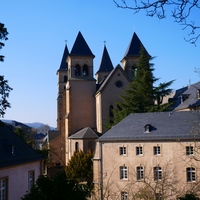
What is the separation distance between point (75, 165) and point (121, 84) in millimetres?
14359

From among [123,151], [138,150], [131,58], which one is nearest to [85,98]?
[131,58]

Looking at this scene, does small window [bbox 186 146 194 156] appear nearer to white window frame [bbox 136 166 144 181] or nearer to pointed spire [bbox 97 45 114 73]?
white window frame [bbox 136 166 144 181]

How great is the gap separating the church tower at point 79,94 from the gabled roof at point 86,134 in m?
2.58

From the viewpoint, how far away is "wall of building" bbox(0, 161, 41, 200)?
19484 millimetres

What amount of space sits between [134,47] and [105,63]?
44.8ft

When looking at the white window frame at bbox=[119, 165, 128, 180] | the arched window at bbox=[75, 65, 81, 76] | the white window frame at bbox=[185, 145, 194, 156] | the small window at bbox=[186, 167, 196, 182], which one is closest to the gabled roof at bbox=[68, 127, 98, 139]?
the arched window at bbox=[75, 65, 81, 76]

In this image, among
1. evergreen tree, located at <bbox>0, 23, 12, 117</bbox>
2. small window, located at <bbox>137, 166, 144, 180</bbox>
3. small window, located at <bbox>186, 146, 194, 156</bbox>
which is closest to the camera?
evergreen tree, located at <bbox>0, 23, 12, 117</bbox>

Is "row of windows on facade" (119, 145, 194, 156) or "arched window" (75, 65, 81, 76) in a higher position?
"arched window" (75, 65, 81, 76)

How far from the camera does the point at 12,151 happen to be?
21125 mm

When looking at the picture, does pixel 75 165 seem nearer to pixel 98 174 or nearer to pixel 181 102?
pixel 98 174

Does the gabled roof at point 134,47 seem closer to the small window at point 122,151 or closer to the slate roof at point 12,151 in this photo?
the small window at point 122,151

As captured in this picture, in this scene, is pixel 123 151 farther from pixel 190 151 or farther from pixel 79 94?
pixel 79 94

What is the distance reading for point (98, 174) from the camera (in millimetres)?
32750

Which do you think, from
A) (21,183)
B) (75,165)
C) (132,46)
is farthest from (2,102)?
(132,46)
